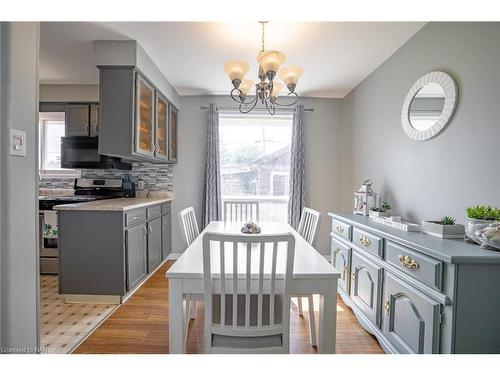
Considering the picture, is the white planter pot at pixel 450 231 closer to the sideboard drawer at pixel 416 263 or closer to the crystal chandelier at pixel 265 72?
the sideboard drawer at pixel 416 263

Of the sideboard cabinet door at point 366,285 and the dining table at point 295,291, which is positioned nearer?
the dining table at point 295,291

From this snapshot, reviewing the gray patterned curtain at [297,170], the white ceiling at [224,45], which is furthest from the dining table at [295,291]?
the gray patterned curtain at [297,170]

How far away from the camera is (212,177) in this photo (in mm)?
3814

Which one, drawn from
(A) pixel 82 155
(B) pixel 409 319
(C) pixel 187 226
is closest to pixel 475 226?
(B) pixel 409 319

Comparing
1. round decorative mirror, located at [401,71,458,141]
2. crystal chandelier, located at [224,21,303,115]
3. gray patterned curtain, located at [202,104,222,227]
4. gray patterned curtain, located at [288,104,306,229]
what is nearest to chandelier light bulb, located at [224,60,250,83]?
crystal chandelier, located at [224,21,303,115]

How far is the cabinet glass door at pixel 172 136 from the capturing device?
358 cm

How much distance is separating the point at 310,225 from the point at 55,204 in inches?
111

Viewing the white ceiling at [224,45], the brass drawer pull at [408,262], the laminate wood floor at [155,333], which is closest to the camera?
the brass drawer pull at [408,262]

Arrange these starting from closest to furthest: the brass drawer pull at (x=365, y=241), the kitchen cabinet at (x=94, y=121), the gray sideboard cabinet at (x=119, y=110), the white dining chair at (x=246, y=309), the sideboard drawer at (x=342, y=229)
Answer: the white dining chair at (x=246, y=309), the brass drawer pull at (x=365, y=241), the sideboard drawer at (x=342, y=229), the gray sideboard cabinet at (x=119, y=110), the kitchen cabinet at (x=94, y=121)

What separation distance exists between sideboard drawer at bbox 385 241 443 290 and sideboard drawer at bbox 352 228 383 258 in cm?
8

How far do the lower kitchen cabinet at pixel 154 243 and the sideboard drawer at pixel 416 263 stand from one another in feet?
8.17

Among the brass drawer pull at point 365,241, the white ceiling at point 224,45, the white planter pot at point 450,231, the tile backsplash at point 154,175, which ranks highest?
the white ceiling at point 224,45
